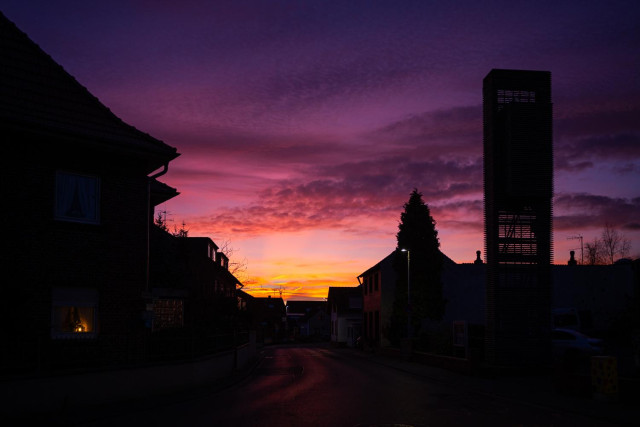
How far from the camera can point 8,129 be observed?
16.6 meters

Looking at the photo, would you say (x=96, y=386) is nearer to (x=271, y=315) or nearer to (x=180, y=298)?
(x=180, y=298)

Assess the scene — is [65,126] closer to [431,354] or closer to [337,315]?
[431,354]

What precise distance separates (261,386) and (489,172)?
1261 cm

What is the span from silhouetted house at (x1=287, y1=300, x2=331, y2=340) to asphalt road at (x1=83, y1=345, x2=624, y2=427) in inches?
3823

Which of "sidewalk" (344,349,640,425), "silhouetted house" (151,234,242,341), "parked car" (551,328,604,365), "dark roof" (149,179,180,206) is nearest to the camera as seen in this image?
"sidewalk" (344,349,640,425)

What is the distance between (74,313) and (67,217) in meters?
2.71

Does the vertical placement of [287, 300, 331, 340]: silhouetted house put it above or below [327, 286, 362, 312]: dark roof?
below

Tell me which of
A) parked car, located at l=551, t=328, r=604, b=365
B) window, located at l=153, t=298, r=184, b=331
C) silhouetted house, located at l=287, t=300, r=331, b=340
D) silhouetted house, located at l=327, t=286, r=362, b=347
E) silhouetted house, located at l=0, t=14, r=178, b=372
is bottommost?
silhouetted house, located at l=287, t=300, r=331, b=340

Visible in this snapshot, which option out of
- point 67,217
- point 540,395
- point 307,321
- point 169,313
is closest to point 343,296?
point 307,321

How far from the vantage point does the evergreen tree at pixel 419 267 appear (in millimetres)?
47594

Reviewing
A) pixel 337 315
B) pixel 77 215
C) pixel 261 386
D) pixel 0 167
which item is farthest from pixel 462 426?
pixel 337 315

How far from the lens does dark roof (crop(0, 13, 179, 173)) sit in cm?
1712

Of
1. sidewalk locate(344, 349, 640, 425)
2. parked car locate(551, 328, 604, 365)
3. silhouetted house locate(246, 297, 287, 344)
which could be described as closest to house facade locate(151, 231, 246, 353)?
sidewalk locate(344, 349, 640, 425)

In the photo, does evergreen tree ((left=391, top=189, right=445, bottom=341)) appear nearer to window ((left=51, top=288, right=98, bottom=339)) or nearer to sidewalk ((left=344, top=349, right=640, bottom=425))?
sidewalk ((left=344, top=349, right=640, bottom=425))
